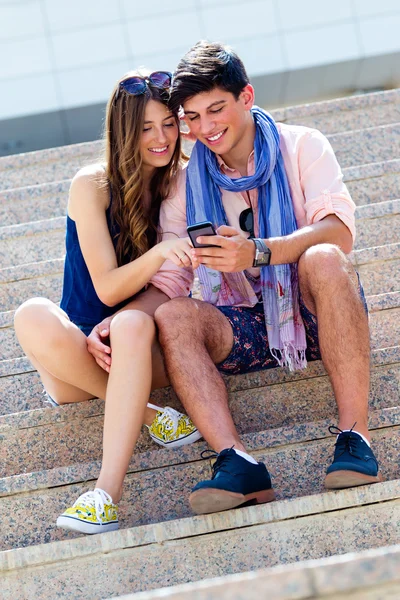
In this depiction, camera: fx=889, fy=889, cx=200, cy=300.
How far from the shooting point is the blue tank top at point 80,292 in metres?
3.11

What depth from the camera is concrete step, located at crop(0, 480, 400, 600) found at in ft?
7.50

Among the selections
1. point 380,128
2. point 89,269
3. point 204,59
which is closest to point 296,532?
point 89,269

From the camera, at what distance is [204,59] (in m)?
3.04

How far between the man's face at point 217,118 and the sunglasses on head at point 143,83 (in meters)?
0.12

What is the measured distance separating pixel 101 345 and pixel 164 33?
279 inches

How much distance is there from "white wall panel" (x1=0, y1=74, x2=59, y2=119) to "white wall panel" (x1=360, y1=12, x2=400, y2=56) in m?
3.24

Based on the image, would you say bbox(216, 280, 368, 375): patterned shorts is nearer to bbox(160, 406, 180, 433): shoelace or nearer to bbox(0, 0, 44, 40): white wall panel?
bbox(160, 406, 180, 433): shoelace

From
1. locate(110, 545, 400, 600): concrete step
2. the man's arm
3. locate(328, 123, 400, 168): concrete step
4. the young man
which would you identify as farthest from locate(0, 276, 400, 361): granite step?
locate(110, 545, 400, 600): concrete step

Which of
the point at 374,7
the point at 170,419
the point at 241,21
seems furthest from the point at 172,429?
the point at 374,7

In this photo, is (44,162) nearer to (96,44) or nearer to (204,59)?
(204,59)

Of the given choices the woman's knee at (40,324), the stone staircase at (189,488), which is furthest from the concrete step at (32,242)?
the woman's knee at (40,324)

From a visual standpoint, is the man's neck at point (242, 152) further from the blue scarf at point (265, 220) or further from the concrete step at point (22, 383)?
the concrete step at point (22, 383)

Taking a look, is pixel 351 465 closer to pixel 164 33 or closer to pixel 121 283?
pixel 121 283

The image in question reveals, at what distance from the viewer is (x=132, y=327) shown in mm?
2613
